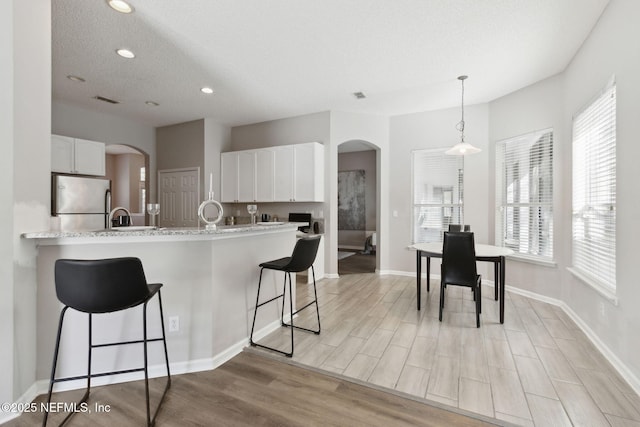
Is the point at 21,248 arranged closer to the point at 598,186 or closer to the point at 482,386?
the point at 482,386

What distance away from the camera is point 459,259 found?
297cm

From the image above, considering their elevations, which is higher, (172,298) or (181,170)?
(181,170)

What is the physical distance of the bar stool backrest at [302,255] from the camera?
2357 millimetres

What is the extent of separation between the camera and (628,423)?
1.59 m

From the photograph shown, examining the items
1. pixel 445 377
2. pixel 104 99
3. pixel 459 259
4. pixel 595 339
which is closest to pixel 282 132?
pixel 104 99

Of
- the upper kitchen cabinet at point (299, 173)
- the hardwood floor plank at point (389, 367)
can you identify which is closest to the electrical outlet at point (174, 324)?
the hardwood floor plank at point (389, 367)

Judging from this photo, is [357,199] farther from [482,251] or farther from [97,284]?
[97,284]

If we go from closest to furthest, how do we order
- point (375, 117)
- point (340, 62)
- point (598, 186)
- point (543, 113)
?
point (598, 186), point (340, 62), point (543, 113), point (375, 117)

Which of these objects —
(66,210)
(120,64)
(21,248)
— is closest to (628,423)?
(21,248)

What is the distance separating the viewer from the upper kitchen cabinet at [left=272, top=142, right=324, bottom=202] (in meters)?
4.73

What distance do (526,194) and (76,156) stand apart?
664 centimetres

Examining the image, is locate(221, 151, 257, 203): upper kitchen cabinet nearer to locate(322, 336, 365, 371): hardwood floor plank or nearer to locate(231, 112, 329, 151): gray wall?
locate(231, 112, 329, 151): gray wall

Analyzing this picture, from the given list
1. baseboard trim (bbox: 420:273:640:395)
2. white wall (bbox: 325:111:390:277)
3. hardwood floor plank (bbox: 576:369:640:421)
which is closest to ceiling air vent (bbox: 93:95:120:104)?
white wall (bbox: 325:111:390:277)

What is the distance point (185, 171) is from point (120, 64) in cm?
240
